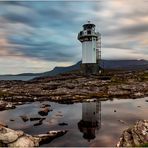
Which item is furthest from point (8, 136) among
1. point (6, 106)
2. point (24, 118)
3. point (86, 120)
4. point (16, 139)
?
point (6, 106)

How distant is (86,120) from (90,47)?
243ft

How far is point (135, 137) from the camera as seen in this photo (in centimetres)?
2859

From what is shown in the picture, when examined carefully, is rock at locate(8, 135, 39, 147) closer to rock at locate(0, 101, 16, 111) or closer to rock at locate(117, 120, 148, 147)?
rock at locate(117, 120, 148, 147)

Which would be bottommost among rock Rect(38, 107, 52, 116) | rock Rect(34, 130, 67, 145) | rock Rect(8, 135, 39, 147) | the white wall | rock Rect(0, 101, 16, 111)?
rock Rect(34, 130, 67, 145)

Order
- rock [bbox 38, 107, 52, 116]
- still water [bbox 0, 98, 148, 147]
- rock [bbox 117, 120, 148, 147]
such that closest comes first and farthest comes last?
1. rock [bbox 117, 120, 148, 147]
2. still water [bbox 0, 98, 148, 147]
3. rock [bbox 38, 107, 52, 116]

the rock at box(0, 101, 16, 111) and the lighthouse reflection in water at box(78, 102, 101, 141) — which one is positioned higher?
the rock at box(0, 101, 16, 111)

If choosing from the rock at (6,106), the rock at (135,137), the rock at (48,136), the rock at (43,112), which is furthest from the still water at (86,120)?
the rock at (135,137)

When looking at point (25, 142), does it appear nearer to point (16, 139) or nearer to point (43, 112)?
point (16, 139)

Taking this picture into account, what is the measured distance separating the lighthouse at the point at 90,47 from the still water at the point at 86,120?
54.4 m

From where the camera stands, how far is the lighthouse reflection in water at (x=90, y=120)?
37.3m

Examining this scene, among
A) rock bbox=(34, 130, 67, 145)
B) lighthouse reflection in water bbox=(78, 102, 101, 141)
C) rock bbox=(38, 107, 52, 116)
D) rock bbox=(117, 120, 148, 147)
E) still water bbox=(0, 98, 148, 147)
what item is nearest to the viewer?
rock bbox=(117, 120, 148, 147)

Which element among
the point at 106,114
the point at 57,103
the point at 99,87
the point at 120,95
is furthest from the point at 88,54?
the point at 106,114

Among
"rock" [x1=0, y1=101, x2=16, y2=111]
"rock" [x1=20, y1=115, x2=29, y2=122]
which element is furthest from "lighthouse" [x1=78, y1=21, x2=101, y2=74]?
"rock" [x1=20, y1=115, x2=29, y2=122]

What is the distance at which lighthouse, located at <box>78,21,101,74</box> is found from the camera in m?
116
